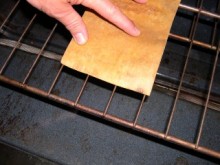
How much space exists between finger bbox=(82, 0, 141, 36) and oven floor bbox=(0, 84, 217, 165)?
1.35 ft

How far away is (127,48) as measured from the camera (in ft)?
2.48

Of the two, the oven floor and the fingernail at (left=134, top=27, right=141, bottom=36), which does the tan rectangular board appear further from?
the oven floor

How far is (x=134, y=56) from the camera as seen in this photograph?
75 cm

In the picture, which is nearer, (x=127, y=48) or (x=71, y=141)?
(x=127, y=48)

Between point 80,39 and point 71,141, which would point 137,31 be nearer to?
point 80,39

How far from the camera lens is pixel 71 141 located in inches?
39.9

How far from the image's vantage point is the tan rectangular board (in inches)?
28.3

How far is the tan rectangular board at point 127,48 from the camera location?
0.72 m

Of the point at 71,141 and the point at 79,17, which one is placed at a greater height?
the point at 79,17

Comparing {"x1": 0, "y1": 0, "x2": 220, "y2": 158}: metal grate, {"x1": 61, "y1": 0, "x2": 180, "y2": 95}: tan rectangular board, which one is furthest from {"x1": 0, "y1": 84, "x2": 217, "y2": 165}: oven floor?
{"x1": 61, "y1": 0, "x2": 180, "y2": 95}: tan rectangular board

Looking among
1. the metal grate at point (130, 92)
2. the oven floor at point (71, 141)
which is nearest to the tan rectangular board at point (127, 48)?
the metal grate at point (130, 92)

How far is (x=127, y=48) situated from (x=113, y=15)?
0.10 m

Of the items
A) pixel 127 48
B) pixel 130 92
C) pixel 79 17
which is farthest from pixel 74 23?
pixel 130 92

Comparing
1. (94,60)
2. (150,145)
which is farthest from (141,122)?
(94,60)
